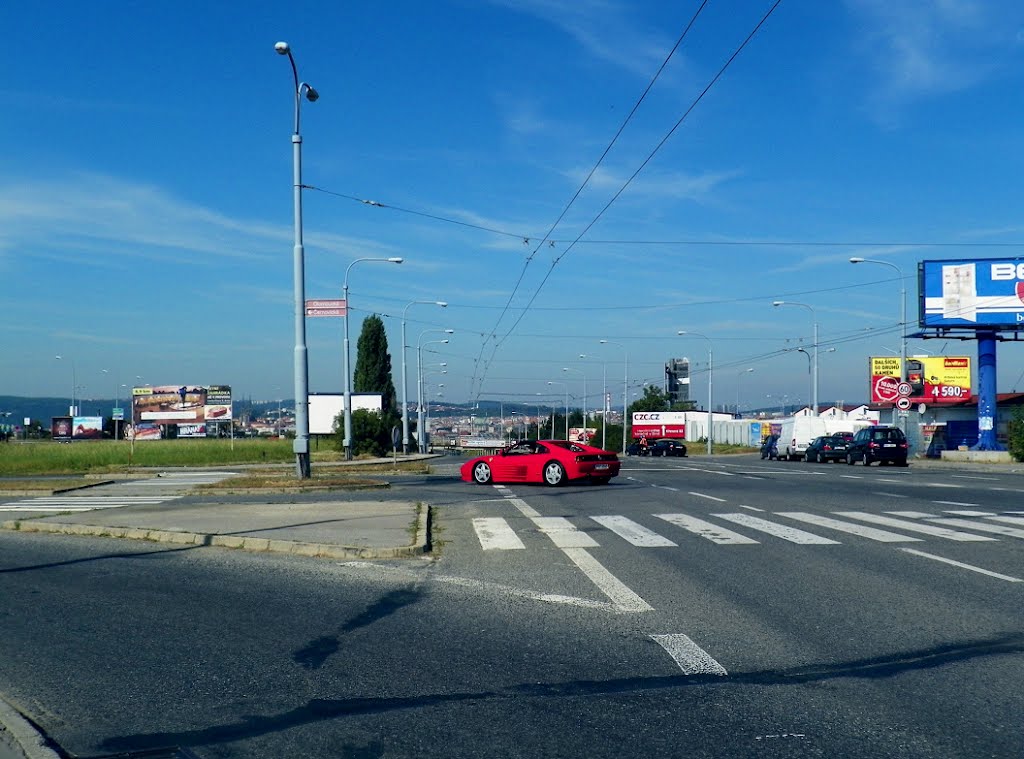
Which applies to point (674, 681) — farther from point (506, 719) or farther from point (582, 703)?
point (506, 719)

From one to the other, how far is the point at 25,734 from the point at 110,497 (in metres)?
19.0

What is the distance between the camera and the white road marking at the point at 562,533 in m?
13.5

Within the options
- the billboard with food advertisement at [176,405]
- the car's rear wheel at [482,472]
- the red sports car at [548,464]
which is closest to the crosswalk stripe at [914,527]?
the red sports car at [548,464]

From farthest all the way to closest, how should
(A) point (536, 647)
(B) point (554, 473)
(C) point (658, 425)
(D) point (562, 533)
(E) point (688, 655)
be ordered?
(C) point (658, 425) < (B) point (554, 473) < (D) point (562, 533) < (A) point (536, 647) < (E) point (688, 655)

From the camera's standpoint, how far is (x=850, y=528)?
15039 millimetres

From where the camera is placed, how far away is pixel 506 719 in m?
5.66

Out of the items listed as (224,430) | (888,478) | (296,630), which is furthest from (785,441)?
(224,430)

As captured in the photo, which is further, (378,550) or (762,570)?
(378,550)

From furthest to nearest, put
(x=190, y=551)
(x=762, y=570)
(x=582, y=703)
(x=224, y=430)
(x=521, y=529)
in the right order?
(x=224, y=430) < (x=521, y=529) < (x=190, y=551) < (x=762, y=570) < (x=582, y=703)

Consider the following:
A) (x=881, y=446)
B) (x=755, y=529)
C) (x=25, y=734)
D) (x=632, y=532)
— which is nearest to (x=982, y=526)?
(x=755, y=529)

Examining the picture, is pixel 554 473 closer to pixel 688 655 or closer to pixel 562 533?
pixel 562 533

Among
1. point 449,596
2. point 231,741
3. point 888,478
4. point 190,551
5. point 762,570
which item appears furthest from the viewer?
point 888,478

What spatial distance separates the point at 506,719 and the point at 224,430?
140226mm

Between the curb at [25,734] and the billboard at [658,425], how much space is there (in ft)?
366
